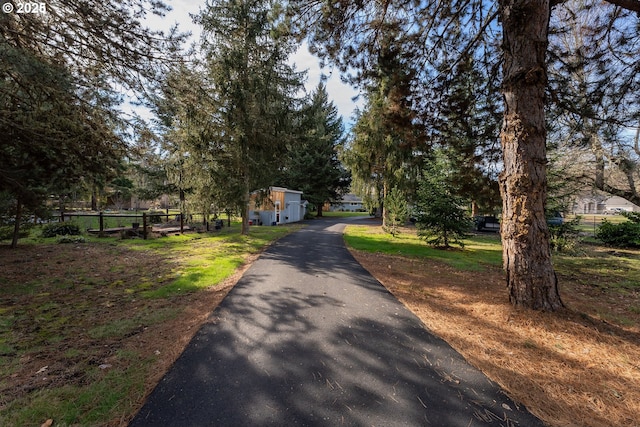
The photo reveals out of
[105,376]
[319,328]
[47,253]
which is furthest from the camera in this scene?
[47,253]

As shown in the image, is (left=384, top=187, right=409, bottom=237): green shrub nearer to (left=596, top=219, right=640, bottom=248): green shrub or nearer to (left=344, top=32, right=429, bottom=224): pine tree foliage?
(left=344, top=32, right=429, bottom=224): pine tree foliage

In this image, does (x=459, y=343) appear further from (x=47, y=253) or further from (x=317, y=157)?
(x=317, y=157)

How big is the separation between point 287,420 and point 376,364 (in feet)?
3.93

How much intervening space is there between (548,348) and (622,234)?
52.3ft

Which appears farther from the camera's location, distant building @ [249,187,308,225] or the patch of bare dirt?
distant building @ [249,187,308,225]

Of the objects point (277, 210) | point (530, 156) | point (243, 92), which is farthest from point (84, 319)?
point (277, 210)

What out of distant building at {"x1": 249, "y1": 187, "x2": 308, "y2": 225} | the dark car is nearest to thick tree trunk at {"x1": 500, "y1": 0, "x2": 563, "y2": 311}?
distant building at {"x1": 249, "y1": 187, "x2": 308, "y2": 225}

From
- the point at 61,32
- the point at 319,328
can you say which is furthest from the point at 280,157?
the point at 319,328

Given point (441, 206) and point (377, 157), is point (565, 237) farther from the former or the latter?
point (377, 157)

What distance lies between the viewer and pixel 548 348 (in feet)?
11.1

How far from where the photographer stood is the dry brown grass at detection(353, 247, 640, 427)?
241 centimetres

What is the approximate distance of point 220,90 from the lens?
1212 centimetres

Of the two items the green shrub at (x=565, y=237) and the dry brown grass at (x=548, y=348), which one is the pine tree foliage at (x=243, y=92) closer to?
the dry brown grass at (x=548, y=348)

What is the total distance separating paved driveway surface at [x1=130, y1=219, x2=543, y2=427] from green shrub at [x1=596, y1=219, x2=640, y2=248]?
1614 centimetres
